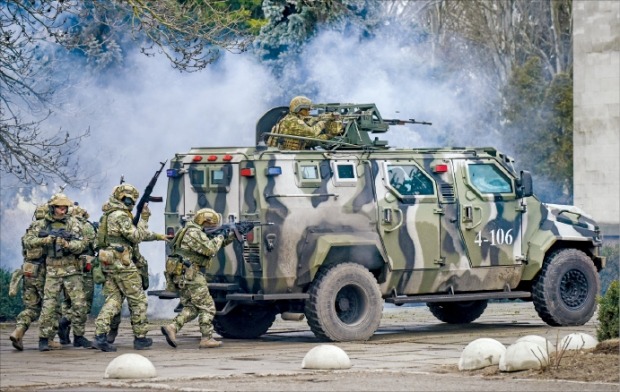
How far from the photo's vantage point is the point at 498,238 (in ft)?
61.9

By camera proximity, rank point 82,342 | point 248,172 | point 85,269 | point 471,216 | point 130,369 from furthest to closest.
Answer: point 471,216
point 85,269
point 82,342
point 248,172
point 130,369

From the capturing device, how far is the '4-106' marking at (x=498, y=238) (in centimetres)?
1869

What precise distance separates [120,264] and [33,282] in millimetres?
1377

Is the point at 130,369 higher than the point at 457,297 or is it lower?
lower

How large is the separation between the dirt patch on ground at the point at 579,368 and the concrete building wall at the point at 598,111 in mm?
19489

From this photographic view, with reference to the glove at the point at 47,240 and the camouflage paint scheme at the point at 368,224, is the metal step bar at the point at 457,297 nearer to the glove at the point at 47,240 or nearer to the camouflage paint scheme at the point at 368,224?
the camouflage paint scheme at the point at 368,224

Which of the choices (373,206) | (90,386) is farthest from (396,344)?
(90,386)

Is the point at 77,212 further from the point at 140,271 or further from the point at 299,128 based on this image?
the point at 299,128

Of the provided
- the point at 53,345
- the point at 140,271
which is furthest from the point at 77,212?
the point at 53,345

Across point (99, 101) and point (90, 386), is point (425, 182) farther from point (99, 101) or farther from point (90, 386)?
point (99, 101)

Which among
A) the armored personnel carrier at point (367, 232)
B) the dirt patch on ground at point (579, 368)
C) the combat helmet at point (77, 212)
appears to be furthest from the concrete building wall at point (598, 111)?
the dirt patch on ground at point (579, 368)

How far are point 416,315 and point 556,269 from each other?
3710 mm

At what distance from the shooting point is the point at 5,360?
16.3m

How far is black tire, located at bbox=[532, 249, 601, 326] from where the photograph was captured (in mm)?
18922
